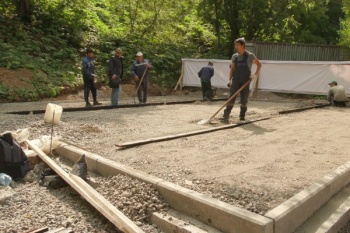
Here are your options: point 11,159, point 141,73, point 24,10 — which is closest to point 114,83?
point 141,73

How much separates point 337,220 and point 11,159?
387 cm

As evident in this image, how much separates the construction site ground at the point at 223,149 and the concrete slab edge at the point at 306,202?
0.51 feet

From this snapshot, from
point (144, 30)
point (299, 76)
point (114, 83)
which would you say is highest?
point (144, 30)

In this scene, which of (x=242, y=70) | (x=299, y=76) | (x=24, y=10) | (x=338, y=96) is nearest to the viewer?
(x=242, y=70)

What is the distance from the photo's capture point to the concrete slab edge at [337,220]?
3.32 meters

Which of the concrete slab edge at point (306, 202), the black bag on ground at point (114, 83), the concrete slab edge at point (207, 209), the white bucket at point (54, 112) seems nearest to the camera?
the concrete slab edge at point (207, 209)

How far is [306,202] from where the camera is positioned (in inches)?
138

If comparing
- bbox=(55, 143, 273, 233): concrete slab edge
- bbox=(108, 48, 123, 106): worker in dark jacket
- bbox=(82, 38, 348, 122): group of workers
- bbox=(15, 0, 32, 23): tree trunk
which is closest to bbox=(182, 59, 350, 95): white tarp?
bbox=(82, 38, 348, 122): group of workers

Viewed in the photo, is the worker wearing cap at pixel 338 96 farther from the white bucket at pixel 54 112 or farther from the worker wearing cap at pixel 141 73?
the white bucket at pixel 54 112

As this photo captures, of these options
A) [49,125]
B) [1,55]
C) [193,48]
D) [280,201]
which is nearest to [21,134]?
[49,125]

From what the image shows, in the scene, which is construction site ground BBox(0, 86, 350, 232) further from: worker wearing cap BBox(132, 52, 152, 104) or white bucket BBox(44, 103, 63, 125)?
worker wearing cap BBox(132, 52, 152, 104)

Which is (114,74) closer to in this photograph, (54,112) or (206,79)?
(206,79)

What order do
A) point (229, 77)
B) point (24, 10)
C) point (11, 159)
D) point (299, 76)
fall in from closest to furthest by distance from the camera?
point (11, 159), point (229, 77), point (299, 76), point (24, 10)

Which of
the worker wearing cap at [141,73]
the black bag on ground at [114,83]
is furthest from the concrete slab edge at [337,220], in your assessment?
the worker wearing cap at [141,73]
